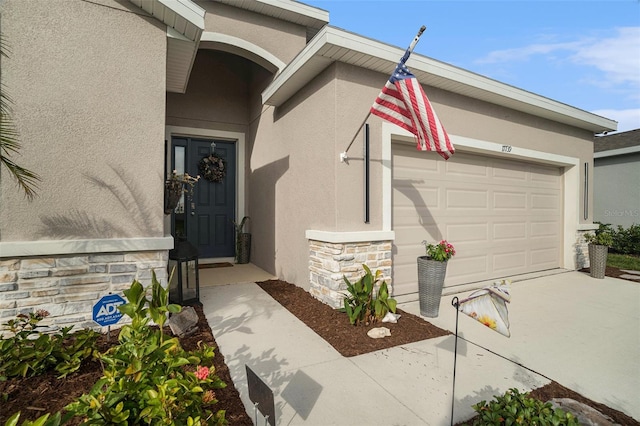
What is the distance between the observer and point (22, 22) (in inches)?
113

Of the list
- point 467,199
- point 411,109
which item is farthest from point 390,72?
point 467,199

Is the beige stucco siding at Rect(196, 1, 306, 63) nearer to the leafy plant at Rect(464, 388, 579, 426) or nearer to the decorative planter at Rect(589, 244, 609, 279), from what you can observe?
the leafy plant at Rect(464, 388, 579, 426)

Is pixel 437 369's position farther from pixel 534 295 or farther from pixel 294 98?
pixel 294 98

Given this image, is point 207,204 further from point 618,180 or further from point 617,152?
point 618,180

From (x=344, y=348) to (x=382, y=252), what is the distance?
1.49m

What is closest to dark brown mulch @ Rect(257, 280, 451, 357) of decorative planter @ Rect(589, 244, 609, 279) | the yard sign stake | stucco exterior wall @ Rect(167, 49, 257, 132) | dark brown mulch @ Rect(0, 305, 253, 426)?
dark brown mulch @ Rect(0, 305, 253, 426)

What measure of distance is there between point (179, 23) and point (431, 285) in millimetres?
4032

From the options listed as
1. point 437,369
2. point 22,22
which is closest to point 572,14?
point 437,369

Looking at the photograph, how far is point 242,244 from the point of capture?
6812 millimetres

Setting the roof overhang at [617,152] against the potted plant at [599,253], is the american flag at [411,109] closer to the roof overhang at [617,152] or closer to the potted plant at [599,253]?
the potted plant at [599,253]

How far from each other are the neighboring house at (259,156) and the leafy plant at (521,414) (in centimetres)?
230

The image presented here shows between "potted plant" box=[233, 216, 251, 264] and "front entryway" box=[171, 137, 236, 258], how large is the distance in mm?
234

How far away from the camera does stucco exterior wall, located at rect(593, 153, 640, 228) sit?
995 cm

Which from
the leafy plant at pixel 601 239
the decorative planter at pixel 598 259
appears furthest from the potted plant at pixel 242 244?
the leafy plant at pixel 601 239
